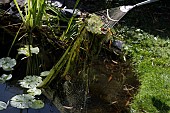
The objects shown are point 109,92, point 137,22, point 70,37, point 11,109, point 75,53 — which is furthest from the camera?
point 137,22

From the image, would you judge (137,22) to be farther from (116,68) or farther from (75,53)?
(75,53)

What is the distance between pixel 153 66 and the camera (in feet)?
14.1

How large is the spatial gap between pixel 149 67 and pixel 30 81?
137 centimetres

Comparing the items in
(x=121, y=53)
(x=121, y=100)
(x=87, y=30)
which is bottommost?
(x=121, y=100)

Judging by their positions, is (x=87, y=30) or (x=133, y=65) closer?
(x=87, y=30)

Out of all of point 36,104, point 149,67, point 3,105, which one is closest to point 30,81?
point 36,104

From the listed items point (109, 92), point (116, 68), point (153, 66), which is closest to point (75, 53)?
point (109, 92)

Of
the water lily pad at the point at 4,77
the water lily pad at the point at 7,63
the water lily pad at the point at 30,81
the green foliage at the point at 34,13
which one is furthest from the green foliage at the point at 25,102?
the green foliage at the point at 34,13

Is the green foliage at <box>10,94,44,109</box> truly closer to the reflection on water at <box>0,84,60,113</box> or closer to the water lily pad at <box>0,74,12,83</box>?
the reflection on water at <box>0,84,60,113</box>

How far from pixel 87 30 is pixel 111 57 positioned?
108cm

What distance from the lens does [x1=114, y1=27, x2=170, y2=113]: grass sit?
3666 millimetres

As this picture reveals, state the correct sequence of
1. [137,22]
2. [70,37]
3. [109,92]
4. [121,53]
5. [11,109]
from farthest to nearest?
[137,22] → [121,53] → [70,37] → [109,92] → [11,109]

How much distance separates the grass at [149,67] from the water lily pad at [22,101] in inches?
37.1

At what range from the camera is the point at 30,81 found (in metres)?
3.65
